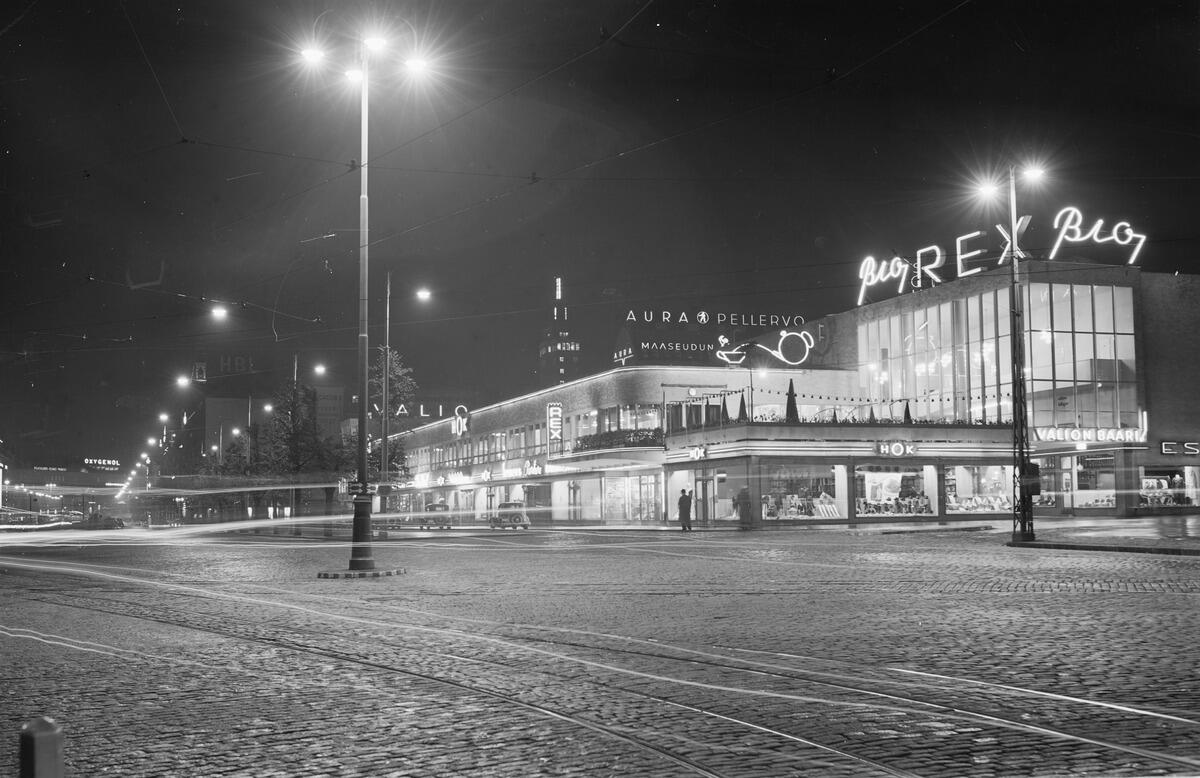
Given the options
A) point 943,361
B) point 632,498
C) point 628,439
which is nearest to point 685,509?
point 628,439

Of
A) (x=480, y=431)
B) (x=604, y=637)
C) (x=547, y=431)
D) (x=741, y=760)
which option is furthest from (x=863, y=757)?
(x=480, y=431)

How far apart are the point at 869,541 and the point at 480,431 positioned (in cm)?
5073

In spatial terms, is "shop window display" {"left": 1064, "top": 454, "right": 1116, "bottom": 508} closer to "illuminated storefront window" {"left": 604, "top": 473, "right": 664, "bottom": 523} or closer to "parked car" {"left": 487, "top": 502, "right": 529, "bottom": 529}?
"illuminated storefront window" {"left": 604, "top": 473, "right": 664, "bottom": 523}

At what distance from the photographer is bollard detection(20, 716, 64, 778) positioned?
270 cm

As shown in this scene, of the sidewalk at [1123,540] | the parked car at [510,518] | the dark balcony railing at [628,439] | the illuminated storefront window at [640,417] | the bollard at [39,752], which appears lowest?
the parked car at [510,518]

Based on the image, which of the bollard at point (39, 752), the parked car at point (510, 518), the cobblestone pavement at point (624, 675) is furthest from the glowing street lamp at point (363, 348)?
the parked car at point (510, 518)

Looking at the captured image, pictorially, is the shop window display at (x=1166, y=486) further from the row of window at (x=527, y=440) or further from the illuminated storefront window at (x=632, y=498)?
the row of window at (x=527, y=440)

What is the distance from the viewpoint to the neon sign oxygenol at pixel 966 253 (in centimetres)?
5216

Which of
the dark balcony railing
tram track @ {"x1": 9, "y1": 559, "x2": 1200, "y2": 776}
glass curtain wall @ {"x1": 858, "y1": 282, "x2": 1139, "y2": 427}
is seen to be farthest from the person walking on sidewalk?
tram track @ {"x1": 9, "y1": 559, "x2": 1200, "y2": 776}

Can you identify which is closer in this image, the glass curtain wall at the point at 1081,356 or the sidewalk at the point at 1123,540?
the sidewalk at the point at 1123,540

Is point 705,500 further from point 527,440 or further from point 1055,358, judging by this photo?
point 527,440

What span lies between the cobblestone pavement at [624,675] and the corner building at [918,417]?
28.5m

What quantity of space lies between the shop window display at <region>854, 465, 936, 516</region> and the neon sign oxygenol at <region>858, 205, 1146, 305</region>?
10.4 m

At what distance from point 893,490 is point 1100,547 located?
23.5 metres
